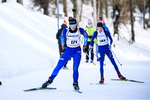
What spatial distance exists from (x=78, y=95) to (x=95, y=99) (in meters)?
0.61

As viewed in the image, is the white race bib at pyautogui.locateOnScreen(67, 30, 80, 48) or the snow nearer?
the snow

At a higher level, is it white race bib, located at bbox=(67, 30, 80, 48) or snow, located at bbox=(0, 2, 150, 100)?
white race bib, located at bbox=(67, 30, 80, 48)

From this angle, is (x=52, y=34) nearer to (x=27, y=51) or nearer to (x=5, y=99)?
(x=27, y=51)

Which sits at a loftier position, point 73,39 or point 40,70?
point 73,39

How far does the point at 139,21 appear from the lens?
63.7m

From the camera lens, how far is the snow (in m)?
5.83

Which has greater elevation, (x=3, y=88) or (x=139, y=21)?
(x=3, y=88)

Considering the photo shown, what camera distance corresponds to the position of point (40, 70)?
34.7 feet

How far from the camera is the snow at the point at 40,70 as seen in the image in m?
5.83

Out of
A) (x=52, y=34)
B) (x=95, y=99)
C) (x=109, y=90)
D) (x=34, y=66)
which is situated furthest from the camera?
(x=52, y=34)

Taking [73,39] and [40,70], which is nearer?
[73,39]

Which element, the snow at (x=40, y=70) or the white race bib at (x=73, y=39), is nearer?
the snow at (x=40, y=70)

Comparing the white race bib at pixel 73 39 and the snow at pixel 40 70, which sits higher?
the white race bib at pixel 73 39

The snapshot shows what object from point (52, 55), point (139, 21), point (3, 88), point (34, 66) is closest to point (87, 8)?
point (139, 21)
